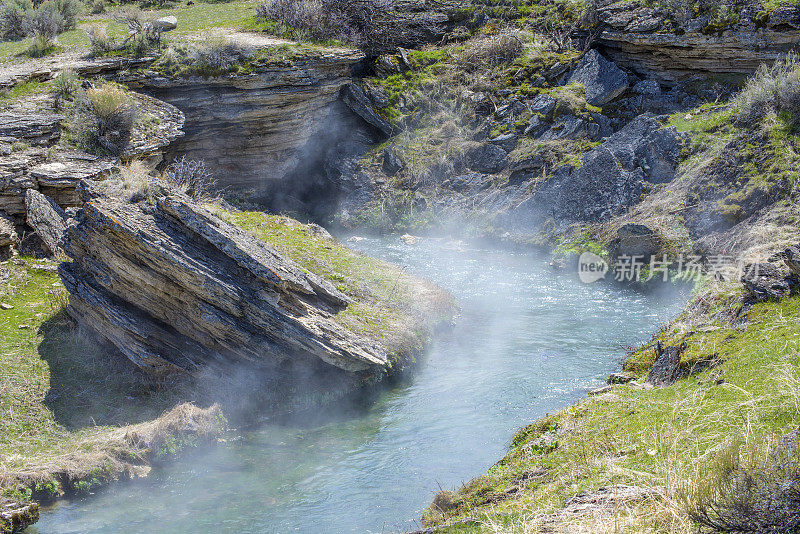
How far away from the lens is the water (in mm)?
9875

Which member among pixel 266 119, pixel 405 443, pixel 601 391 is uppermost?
pixel 266 119

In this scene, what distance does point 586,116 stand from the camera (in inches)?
1017

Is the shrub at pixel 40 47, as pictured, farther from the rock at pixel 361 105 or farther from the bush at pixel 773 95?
the bush at pixel 773 95

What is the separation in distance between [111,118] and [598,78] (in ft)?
65.9

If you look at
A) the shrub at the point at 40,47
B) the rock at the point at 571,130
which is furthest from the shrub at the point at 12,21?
the rock at the point at 571,130

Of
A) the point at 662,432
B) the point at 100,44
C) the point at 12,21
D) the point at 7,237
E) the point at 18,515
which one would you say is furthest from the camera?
the point at 12,21

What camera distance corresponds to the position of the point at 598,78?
26781mm

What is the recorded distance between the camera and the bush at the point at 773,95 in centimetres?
1955

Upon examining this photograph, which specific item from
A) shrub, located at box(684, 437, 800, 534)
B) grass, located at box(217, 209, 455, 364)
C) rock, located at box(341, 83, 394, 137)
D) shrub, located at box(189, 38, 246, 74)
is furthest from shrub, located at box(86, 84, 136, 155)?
shrub, located at box(684, 437, 800, 534)

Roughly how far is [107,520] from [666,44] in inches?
1043

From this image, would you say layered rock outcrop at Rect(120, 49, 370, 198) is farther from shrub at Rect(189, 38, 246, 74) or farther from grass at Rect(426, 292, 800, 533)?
grass at Rect(426, 292, 800, 533)

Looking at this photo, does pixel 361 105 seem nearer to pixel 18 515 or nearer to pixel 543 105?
pixel 543 105

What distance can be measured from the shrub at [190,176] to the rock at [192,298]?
8.03 m

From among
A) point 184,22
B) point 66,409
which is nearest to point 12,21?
point 184,22
